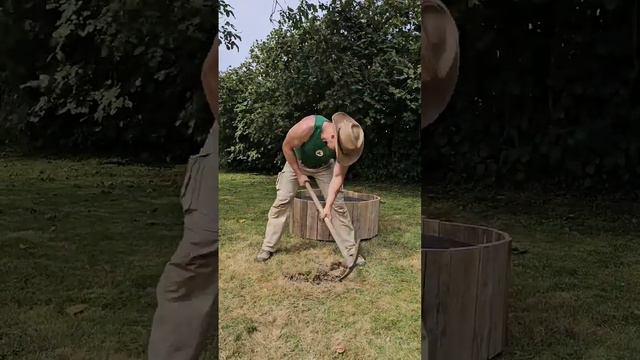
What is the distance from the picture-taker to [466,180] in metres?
4.21

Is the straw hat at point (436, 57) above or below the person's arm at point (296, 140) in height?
above

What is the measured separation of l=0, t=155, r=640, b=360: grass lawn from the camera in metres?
1.56

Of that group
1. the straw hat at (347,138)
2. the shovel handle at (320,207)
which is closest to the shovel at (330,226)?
the shovel handle at (320,207)

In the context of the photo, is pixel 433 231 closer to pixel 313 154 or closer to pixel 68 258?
pixel 313 154

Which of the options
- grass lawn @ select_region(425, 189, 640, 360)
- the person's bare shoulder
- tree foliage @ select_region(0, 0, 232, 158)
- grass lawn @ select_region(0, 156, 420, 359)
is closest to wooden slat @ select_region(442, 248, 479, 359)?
grass lawn @ select_region(425, 189, 640, 360)

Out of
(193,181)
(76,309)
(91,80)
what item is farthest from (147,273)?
(193,181)

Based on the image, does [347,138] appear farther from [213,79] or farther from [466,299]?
[466,299]

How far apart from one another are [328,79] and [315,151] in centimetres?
18

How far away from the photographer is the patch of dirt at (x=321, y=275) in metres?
1.58

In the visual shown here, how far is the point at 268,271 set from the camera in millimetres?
1582

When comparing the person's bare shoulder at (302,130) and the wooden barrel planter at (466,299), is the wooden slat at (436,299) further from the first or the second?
the person's bare shoulder at (302,130)

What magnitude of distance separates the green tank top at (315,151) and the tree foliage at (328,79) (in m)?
0.04

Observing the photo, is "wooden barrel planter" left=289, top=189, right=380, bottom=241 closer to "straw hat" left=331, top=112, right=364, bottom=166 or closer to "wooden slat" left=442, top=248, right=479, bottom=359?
"straw hat" left=331, top=112, right=364, bottom=166

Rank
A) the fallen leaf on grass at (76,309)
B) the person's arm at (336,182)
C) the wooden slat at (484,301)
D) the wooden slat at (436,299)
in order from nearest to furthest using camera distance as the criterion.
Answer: the person's arm at (336,182) → the wooden slat at (436,299) → the wooden slat at (484,301) → the fallen leaf on grass at (76,309)
